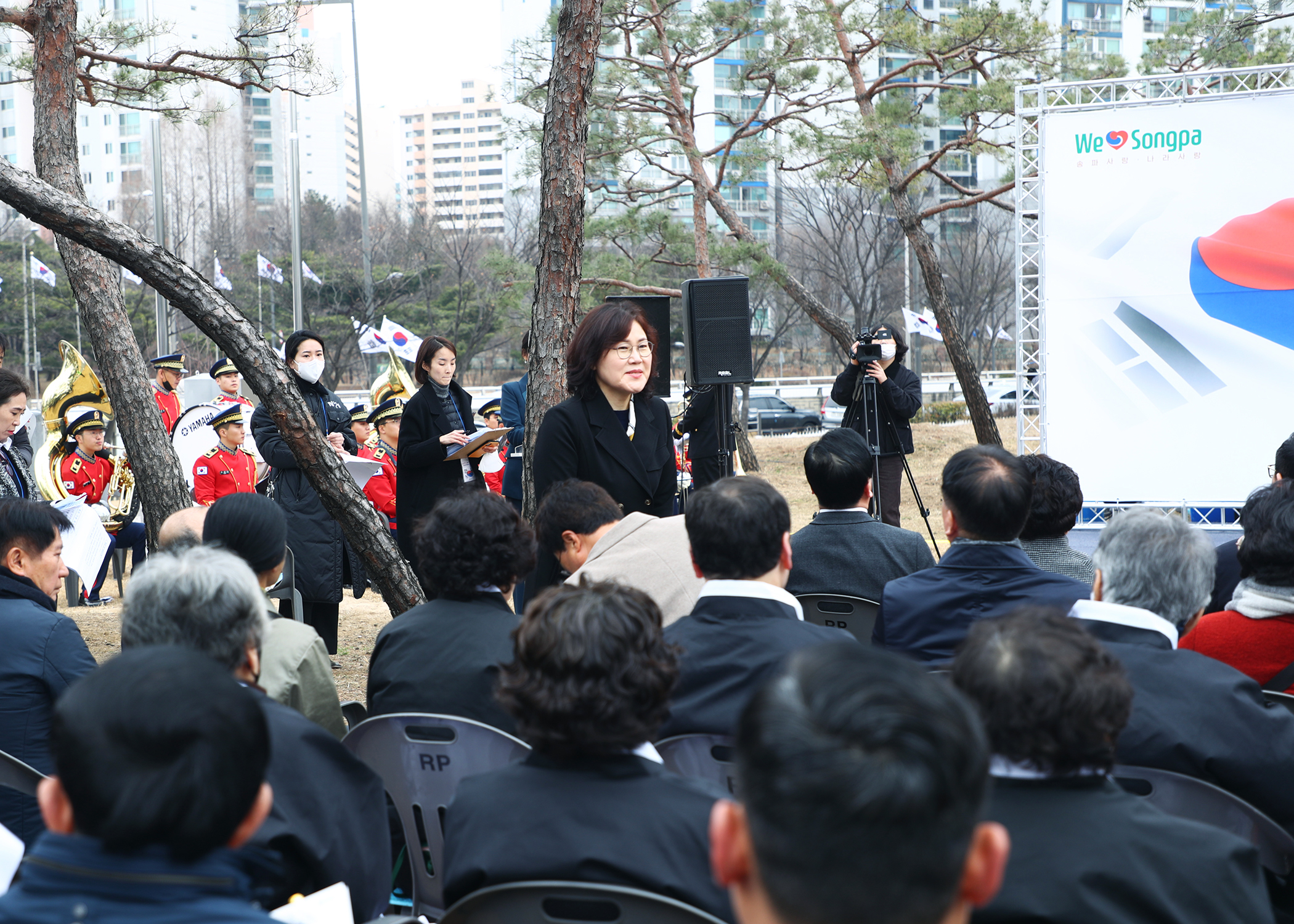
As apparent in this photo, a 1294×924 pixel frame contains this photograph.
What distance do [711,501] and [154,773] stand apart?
4.32ft

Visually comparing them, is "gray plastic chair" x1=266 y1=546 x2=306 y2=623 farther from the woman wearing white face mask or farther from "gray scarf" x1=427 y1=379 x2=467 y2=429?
"gray scarf" x1=427 y1=379 x2=467 y2=429

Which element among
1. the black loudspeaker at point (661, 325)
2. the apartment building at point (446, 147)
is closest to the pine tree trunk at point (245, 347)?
the black loudspeaker at point (661, 325)

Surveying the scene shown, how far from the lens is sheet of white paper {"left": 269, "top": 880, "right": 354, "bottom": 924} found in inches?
56.2

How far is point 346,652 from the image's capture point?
18.5 feet

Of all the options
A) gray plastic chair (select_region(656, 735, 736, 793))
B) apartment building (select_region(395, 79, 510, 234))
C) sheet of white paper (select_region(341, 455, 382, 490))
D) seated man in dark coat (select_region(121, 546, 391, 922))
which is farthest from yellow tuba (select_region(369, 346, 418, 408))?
apartment building (select_region(395, 79, 510, 234))

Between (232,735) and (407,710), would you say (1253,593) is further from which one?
(232,735)

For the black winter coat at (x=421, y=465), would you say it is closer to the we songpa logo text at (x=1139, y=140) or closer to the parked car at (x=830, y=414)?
the we songpa logo text at (x=1139, y=140)

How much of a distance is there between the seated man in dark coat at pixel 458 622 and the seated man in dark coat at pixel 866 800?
126cm

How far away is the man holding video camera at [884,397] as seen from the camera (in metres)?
6.46

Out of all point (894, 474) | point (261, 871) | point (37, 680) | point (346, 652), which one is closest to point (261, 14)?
point (346, 652)

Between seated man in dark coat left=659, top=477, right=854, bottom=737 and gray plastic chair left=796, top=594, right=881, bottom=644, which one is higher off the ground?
seated man in dark coat left=659, top=477, right=854, bottom=737

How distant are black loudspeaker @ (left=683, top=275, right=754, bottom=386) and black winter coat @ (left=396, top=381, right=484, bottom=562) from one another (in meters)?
1.22

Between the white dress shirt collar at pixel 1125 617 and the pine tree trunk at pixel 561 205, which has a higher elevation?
the pine tree trunk at pixel 561 205

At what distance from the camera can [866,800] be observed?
79cm
